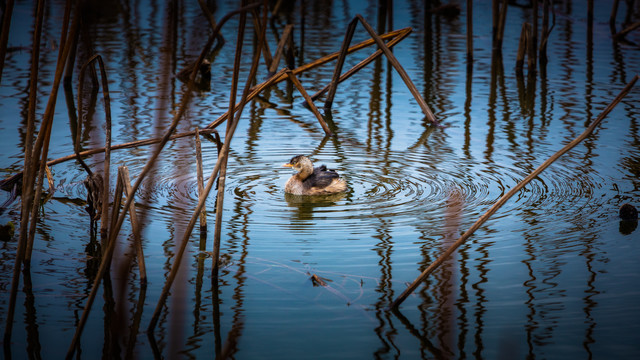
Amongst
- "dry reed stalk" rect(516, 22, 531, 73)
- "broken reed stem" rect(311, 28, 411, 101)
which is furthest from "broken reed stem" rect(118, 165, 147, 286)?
"dry reed stalk" rect(516, 22, 531, 73)

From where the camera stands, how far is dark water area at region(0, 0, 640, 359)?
13.4 ft

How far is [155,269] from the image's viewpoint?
16.5 ft

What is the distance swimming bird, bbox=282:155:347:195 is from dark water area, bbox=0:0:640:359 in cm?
13

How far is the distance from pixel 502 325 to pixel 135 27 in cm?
1550

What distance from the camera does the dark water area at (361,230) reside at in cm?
408

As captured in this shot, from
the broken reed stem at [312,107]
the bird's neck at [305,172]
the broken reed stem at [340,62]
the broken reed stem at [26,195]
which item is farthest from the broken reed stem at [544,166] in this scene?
the broken reed stem at [340,62]

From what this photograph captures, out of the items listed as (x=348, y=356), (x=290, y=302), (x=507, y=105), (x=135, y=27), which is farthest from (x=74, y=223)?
(x=135, y=27)

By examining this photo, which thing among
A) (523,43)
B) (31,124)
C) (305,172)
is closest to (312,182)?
(305,172)

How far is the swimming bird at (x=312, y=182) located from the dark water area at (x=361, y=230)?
0.41 feet

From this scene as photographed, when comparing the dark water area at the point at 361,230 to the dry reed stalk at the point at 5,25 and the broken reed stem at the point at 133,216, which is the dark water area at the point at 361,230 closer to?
the broken reed stem at the point at 133,216

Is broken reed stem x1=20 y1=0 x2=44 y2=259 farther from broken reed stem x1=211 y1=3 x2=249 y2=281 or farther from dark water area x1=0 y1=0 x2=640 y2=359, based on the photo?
broken reed stem x1=211 y1=3 x2=249 y2=281

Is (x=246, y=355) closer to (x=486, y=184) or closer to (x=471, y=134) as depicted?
(x=486, y=184)

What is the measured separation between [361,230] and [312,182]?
1.31 m

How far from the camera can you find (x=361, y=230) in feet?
19.3
